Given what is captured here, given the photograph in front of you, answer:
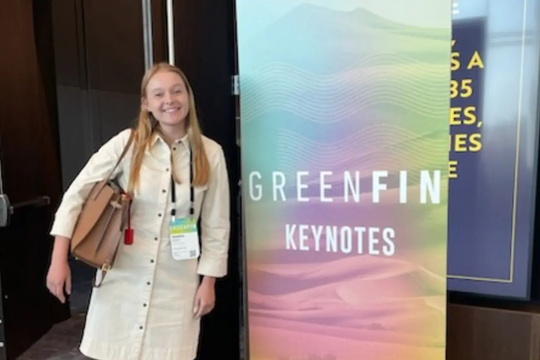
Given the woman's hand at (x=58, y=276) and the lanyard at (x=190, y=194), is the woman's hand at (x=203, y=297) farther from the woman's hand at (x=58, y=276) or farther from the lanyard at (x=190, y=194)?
the woman's hand at (x=58, y=276)

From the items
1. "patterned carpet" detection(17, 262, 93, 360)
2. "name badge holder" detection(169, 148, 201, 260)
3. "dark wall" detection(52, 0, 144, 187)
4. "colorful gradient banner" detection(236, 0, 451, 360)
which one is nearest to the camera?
"colorful gradient banner" detection(236, 0, 451, 360)

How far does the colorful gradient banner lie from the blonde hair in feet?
0.58

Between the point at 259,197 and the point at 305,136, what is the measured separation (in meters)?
0.26

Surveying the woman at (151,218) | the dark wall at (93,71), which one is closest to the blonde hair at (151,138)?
the woman at (151,218)

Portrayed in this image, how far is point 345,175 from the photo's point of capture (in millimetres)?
1553

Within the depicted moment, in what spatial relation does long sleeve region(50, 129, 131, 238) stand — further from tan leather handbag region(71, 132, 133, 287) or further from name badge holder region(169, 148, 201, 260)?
name badge holder region(169, 148, 201, 260)

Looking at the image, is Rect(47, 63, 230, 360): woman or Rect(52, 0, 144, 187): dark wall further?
Rect(52, 0, 144, 187): dark wall

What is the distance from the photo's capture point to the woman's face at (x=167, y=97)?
152cm

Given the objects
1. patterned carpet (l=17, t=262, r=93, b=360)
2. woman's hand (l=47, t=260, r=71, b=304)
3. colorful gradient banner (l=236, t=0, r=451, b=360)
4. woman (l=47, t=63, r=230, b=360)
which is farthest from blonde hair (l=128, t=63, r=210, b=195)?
patterned carpet (l=17, t=262, r=93, b=360)

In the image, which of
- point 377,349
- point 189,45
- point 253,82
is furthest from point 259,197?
point 189,45

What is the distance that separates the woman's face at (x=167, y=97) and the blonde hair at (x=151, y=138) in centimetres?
2

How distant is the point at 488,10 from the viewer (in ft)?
5.49

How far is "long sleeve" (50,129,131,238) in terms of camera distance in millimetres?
1495

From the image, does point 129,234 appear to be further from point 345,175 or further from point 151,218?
point 345,175
